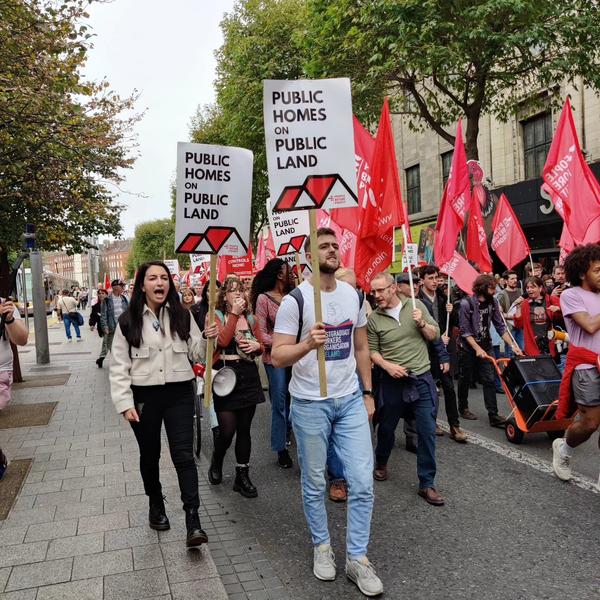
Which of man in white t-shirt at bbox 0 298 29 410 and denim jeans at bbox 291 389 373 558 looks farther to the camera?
man in white t-shirt at bbox 0 298 29 410

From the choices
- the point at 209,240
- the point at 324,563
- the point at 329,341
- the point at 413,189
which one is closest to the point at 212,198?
the point at 209,240

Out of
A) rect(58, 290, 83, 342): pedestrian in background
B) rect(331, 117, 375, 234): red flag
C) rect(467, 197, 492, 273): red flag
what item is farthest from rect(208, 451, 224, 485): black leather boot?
rect(58, 290, 83, 342): pedestrian in background

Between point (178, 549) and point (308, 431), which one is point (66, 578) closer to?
point (178, 549)

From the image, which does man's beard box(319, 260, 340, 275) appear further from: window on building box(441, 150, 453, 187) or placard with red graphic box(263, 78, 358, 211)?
window on building box(441, 150, 453, 187)

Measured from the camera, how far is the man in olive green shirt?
195 inches

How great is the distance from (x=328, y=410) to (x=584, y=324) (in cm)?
215

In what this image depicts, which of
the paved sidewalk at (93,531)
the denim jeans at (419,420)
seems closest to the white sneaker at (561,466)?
the denim jeans at (419,420)

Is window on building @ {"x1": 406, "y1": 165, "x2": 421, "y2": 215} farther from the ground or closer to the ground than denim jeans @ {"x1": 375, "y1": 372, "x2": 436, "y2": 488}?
farther from the ground

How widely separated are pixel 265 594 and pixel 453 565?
44.3 inches

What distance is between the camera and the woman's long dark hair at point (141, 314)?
4.10 meters

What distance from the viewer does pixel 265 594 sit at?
11.3ft

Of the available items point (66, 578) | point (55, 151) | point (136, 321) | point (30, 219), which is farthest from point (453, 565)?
point (30, 219)

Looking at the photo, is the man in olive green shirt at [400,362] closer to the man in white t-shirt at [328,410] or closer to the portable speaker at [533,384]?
the man in white t-shirt at [328,410]

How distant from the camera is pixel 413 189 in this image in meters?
29.1
